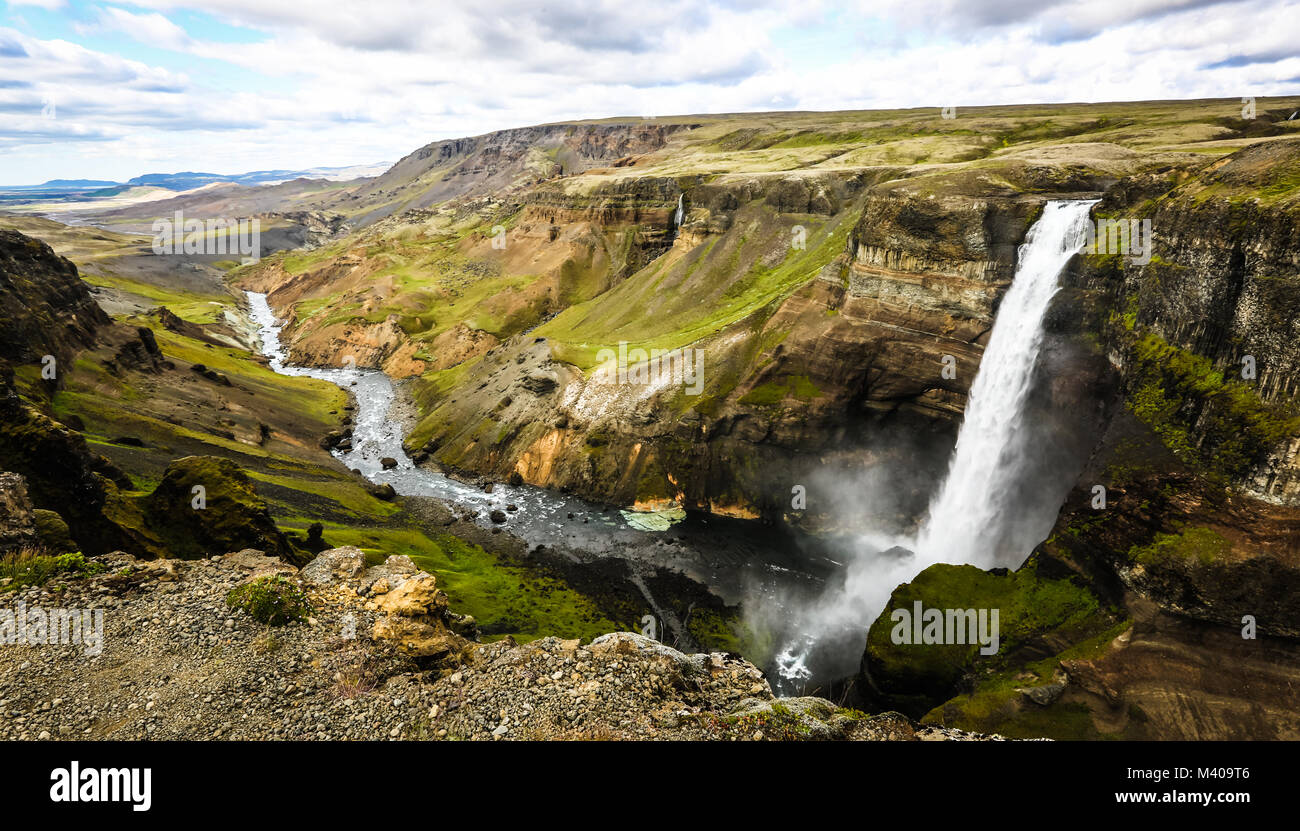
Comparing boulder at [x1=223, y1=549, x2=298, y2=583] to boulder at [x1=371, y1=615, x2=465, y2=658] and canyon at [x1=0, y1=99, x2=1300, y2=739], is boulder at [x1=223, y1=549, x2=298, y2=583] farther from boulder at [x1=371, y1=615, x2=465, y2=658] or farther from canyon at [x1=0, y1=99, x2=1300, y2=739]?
boulder at [x1=371, y1=615, x2=465, y2=658]

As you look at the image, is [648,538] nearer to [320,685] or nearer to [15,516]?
[320,685]

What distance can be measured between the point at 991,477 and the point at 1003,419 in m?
4.00

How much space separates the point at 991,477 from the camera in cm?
3950

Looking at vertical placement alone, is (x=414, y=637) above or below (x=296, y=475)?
above

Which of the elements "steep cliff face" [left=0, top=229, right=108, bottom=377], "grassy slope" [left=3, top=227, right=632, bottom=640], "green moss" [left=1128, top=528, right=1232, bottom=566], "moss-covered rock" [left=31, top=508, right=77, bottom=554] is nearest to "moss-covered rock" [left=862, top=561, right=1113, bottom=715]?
"green moss" [left=1128, top=528, right=1232, bottom=566]

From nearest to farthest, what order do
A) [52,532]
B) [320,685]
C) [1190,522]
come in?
[320,685]
[52,532]
[1190,522]

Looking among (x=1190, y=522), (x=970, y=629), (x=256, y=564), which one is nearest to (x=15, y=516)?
(x=256, y=564)

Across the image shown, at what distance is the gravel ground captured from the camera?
46.7 feet

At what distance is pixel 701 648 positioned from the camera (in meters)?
37.9

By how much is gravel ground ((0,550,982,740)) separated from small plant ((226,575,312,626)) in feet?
0.91

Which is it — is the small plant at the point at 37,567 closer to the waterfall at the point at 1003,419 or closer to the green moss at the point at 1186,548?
the green moss at the point at 1186,548

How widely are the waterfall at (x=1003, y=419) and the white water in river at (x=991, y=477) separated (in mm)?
67

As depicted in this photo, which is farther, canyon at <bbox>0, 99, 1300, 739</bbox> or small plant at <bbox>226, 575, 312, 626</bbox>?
canyon at <bbox>0, 99, 1300, 739</bbox>
